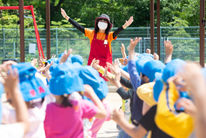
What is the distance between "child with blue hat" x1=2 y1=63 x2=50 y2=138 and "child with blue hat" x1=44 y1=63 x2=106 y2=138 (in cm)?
9

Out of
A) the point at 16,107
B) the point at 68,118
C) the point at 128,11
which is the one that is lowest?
the point at 68,118

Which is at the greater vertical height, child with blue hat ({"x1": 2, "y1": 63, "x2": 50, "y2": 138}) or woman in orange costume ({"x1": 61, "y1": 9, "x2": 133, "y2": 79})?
woman in orange costume ({"x1": 61, "y1": 9, "x2": 133, "y2": 79})

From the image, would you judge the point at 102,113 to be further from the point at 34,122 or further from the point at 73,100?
the point at 34,122

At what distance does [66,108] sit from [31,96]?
264mm

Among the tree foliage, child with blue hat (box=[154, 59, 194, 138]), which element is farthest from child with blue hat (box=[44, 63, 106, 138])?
the tree foliage

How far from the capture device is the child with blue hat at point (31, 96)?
2803mm

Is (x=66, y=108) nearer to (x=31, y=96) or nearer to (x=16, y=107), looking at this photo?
(x=31, y=96)

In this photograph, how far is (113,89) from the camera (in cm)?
1045

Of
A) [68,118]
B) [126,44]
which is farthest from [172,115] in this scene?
[126,44]

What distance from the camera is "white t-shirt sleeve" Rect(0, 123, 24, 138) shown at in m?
2.01

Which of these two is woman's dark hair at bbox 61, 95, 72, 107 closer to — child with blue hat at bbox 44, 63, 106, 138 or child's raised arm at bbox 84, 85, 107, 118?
child with blue hat at bbox 44, 63, 106, 138

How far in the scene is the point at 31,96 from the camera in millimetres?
2801

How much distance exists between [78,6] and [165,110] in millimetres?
23321

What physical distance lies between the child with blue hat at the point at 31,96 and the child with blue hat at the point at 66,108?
0.29ft
